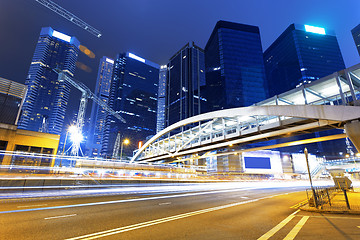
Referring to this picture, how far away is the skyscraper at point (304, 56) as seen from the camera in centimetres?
12331

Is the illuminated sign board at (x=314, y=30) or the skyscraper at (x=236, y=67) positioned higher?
the illuminated sign board at (x=314, y=30)

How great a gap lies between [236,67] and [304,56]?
2256 inches

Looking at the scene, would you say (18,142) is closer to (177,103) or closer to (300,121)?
(300,121)

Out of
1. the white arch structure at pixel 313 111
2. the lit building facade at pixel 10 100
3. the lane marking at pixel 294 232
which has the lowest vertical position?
the lane marking at pixel 294 232

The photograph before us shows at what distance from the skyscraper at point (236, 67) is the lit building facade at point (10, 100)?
96.3 meters

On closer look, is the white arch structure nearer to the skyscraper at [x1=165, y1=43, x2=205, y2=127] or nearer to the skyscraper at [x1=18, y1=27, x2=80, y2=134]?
the skyscraper at [x1=165, y1=43, x2=205, y2=127]

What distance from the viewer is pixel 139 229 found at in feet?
21.6

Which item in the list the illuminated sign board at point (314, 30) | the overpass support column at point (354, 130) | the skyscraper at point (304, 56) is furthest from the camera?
the illuminated sign board at point (314, 30)

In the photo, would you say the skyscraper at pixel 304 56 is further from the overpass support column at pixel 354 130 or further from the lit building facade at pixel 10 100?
the lit building facade at pixel 10 100

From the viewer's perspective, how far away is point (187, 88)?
18350 cm

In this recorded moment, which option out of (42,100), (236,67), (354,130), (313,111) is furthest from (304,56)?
(42,100)

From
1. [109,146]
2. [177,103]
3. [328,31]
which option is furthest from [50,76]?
[328,31]

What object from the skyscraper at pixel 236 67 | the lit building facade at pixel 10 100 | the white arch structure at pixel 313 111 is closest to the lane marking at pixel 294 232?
the white arch structure at pixel 313 111

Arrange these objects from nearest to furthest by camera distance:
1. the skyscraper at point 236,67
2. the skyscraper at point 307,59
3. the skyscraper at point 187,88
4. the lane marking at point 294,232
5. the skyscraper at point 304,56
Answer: the lane marking at point 294,232 < the skyscraper at point 236,67 < the skyscraper at point 307,59 < the skyscraper at point 304,56 < the skyscraper at point 187,88
